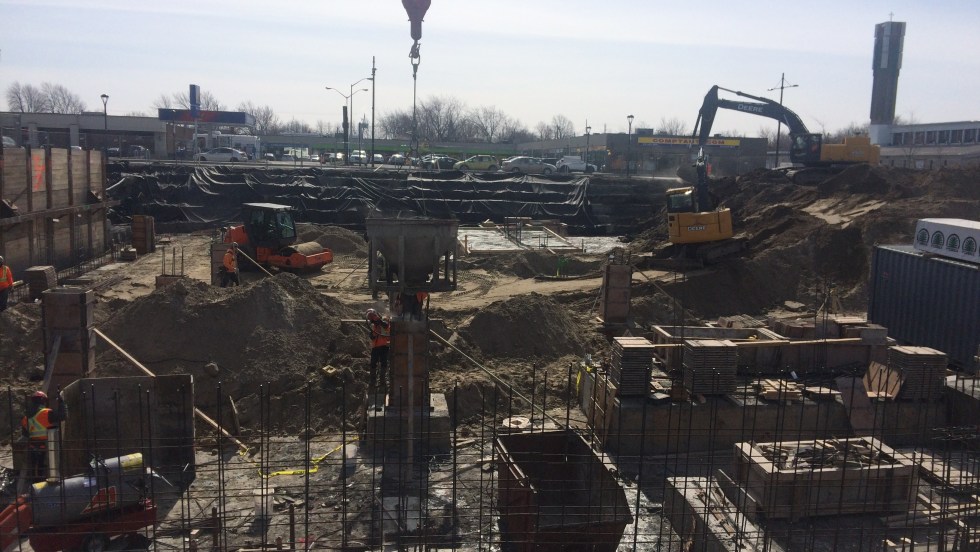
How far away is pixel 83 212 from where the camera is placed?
76.9 feet

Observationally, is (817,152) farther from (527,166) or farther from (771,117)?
(527,166)

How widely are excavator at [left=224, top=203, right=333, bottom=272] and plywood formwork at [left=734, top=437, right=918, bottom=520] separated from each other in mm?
15571

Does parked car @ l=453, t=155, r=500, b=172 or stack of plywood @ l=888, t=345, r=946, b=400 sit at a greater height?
parked car @ l=453, t=155, r=500, b=172

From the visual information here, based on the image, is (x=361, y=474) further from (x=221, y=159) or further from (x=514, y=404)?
(x=221, y=159)

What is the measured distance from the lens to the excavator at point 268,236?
822 inches

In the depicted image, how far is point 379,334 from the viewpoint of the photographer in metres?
11.1

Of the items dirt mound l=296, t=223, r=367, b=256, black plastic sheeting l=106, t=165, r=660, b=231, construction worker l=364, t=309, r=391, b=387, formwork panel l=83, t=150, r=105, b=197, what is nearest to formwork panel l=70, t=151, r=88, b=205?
formwork panel l=83, t=150, r=105, b=197

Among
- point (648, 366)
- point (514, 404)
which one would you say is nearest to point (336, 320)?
point (514, 404)

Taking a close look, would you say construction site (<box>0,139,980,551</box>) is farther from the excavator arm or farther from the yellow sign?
the yellow sign

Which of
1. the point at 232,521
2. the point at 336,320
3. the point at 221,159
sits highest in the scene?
the point at 221,159

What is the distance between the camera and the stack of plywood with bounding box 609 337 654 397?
1007 centimetres

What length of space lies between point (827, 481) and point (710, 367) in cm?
248

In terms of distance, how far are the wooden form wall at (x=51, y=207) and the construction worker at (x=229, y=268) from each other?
519 centimetres

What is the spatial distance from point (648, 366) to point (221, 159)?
1609 inches
